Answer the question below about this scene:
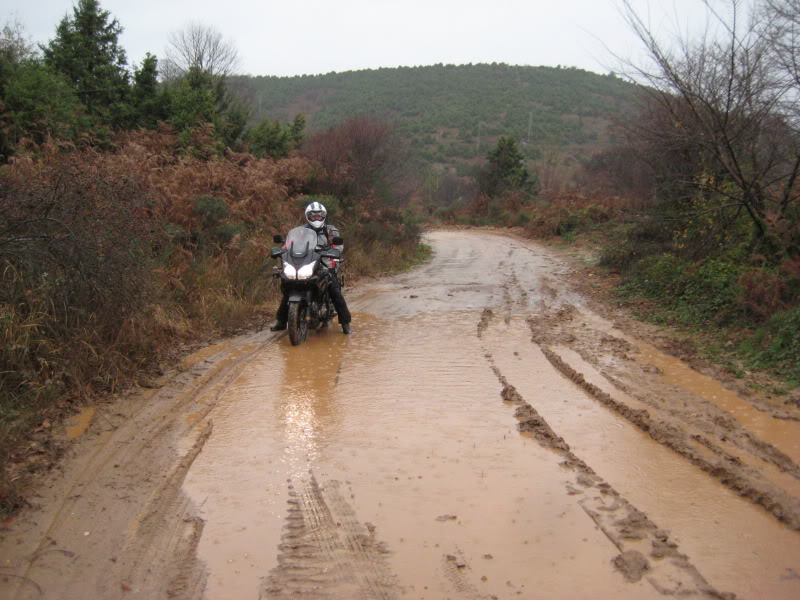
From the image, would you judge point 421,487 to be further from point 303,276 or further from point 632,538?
point 303,276

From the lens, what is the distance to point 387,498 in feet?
15.3

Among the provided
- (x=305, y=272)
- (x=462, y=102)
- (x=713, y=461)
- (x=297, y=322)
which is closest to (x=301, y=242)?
(x=305, y=272)

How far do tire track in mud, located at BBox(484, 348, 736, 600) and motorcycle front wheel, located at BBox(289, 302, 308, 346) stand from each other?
4.26 m

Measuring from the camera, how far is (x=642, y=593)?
3535 millimetres

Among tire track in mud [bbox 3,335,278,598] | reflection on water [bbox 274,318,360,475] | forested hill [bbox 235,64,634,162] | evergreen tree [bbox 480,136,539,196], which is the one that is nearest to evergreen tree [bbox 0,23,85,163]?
reflection on water [bbox 274,318,360,475]

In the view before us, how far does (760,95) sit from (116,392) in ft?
32.0

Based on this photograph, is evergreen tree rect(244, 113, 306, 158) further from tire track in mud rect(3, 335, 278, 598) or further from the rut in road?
the rut in road

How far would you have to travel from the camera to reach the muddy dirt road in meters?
3.72

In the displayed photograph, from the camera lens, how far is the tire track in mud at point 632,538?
3.61m

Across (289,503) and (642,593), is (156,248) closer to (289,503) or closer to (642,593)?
(289,503)

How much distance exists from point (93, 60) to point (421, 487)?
18.0 m

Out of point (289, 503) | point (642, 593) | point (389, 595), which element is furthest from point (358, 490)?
point (642, 593)

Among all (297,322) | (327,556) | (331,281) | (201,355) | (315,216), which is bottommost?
(201,355)

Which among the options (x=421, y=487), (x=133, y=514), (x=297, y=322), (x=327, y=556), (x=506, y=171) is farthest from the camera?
(x=506, y=171)
